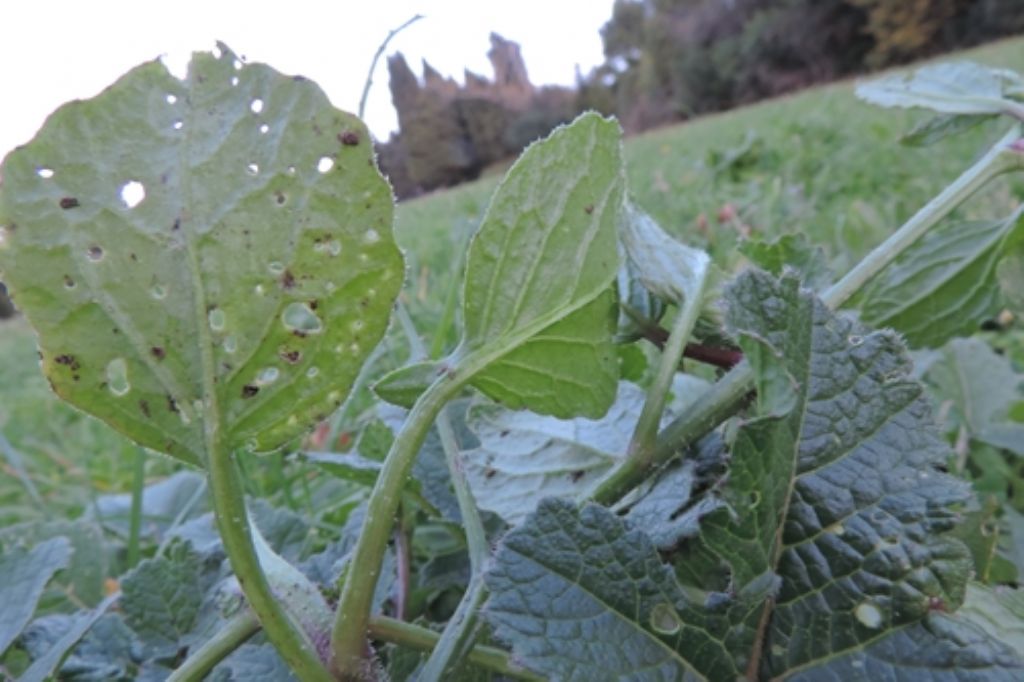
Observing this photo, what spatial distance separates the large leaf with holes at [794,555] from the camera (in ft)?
1.01

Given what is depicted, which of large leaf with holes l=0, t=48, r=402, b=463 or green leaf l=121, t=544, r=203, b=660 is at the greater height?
large leaf with holes l=0, t=48, r=402, b=463

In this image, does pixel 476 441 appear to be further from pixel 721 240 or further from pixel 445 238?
pixel 445 238

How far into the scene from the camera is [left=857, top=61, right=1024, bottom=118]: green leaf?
1.96ft

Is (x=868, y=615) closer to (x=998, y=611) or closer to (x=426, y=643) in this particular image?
(x=998, y=611)

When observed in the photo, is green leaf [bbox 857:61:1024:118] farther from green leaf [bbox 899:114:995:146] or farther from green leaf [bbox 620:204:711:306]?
green leaf [bbox 620:204:711:306]

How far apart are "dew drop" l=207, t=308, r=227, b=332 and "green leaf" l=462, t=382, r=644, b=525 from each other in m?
0.16

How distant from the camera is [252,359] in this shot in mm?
367

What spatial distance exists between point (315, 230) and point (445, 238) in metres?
2.07

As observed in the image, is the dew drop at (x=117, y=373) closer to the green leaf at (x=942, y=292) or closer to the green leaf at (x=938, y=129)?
the green leaf at (x=942, y=292)

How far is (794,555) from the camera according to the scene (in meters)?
0.34

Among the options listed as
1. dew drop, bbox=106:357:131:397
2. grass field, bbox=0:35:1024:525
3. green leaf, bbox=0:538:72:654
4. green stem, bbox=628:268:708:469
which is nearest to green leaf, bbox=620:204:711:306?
green stem, bbox=628:268:708:469

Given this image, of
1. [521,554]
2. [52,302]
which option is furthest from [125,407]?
[521,554]

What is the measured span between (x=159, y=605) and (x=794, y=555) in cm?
36

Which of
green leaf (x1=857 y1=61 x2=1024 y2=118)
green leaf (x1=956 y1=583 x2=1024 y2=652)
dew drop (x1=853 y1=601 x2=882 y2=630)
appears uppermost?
green leaf (x1=857 y1=61 x2=1024 y2=118)
